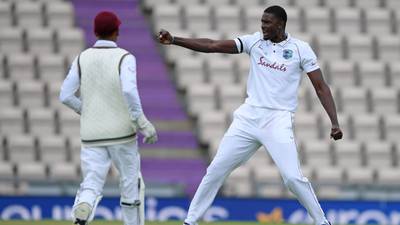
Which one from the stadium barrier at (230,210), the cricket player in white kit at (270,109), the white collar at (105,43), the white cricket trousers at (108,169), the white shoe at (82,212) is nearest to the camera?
the white shoe at (82,212)

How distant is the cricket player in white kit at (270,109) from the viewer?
29.6 ft

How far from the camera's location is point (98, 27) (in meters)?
8.70

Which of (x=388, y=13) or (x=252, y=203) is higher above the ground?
(x=388, y=13)

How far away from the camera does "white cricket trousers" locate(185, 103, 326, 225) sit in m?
8.98

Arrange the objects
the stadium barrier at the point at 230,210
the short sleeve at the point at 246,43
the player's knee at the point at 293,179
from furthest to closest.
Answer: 1. the stadium barrier at the point at 230,210
2. the short sleeve at the point at 246,43
3. the player's knee at the point at 293,179

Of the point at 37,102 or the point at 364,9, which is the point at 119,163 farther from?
the point at 364,9

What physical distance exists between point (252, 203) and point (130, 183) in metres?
5.15

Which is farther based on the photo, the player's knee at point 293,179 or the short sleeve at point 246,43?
the short sleeve at point 246,43

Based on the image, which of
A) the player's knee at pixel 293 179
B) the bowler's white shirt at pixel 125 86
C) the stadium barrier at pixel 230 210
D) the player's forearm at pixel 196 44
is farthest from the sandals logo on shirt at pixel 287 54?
the stadium barrier at pixel 230 210

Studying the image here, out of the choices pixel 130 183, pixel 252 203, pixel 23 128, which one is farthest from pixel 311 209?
pixel 23 128

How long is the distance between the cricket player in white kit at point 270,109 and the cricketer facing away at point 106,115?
52 centimetres

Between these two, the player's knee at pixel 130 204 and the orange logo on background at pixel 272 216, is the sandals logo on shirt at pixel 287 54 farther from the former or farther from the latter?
the orange logo on background at pixel 272 216

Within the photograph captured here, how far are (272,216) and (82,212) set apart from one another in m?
5.66

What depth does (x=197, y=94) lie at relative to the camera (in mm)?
16203
